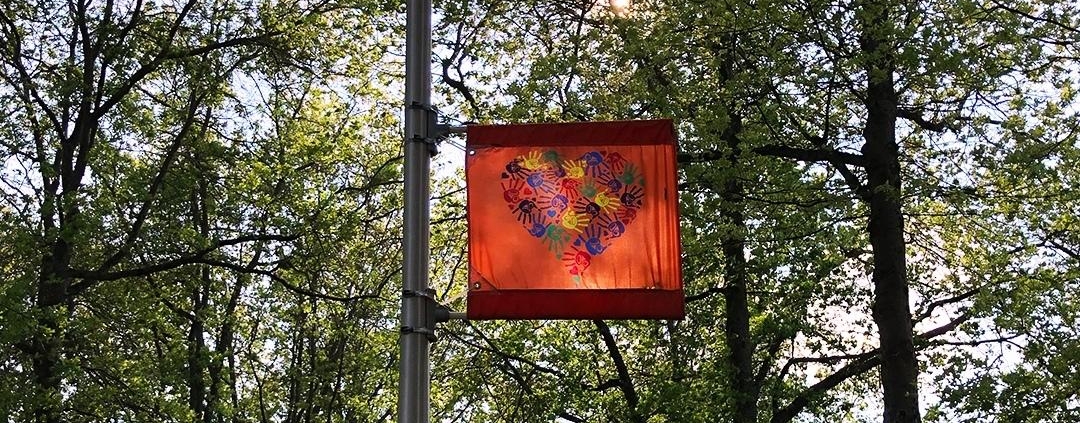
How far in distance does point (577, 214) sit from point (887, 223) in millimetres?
9831

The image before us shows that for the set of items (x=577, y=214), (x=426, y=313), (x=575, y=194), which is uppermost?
(x=575, y=194)

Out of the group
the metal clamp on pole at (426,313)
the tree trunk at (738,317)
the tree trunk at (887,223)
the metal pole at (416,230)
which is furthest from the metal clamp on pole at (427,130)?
the tree trunk at (738,317)

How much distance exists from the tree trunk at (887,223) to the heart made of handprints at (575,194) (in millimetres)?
8019

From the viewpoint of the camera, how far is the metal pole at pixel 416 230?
620 centimetres

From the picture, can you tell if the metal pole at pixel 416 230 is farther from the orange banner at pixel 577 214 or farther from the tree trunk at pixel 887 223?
the tree trunk at pixel 887 223

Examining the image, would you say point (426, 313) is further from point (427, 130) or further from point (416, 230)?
point (427, 130)

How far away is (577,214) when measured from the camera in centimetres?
706

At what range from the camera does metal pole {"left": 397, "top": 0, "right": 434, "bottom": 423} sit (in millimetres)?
6195

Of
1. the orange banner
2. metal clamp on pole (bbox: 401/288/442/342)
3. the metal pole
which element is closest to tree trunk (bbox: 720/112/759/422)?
the orange banner

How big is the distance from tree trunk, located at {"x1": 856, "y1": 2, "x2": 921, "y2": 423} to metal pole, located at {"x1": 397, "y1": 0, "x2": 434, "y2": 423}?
28.3 ft

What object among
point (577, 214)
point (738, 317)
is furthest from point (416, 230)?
point (738, 317)

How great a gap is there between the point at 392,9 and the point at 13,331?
7550 mm

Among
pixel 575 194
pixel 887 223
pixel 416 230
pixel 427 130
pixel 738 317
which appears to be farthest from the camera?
pixel 738 317

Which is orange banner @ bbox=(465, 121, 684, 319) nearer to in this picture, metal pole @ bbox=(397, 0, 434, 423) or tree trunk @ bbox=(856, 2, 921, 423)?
metal pole @ bbox=(397, 0, 434, 423)
